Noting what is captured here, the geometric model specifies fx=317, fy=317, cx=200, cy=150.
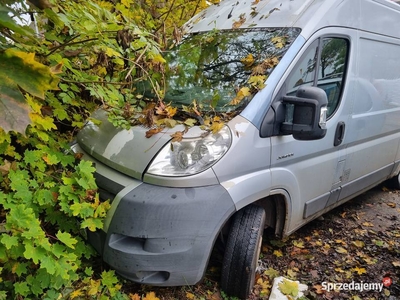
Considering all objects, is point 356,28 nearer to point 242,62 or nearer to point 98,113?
point 242,62

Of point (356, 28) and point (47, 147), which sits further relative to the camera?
point (356, 28)

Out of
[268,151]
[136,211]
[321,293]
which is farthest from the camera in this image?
[321,293]

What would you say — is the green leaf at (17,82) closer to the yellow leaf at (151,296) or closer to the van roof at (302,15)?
the yellow leaf at (151,296)

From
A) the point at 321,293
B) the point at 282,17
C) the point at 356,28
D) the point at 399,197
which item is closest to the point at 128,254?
the point at 321,293

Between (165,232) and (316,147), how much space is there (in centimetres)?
150

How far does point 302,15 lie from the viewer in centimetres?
253

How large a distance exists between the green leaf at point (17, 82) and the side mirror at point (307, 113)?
1640 mm

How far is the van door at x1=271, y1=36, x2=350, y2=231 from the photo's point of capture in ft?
7.90

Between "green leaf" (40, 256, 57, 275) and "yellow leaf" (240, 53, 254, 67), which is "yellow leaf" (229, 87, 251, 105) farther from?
"green leaf" (40, 256, 57, 275)

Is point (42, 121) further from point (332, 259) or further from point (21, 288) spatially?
point (332, 259)

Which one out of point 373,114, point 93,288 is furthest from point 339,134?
point 93,288

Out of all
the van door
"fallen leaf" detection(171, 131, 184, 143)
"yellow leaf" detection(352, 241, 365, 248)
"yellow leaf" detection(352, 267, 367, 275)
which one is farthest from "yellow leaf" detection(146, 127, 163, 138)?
"yellow leaf" detection(352, 241, 365, 248)

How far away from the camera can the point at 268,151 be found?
Result: 2266 mm

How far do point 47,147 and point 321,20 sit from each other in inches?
92.0
